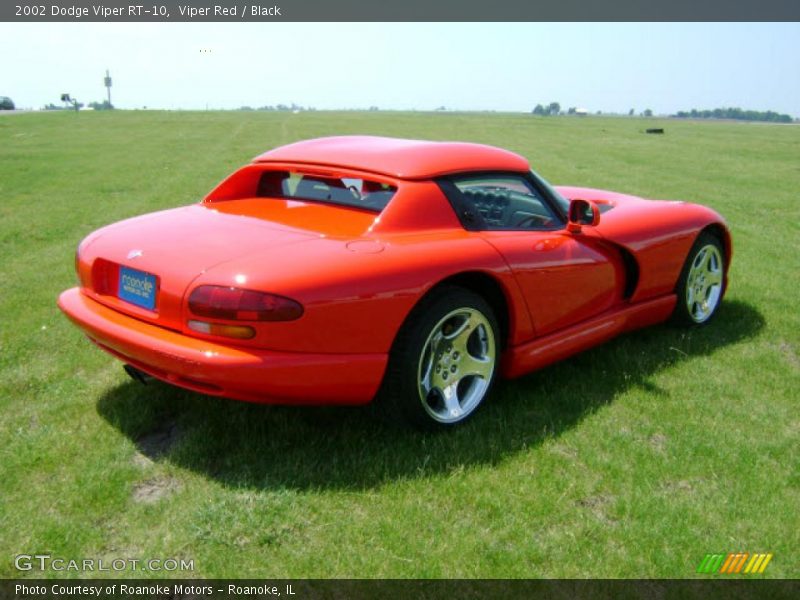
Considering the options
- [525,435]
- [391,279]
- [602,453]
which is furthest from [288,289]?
[602,453]

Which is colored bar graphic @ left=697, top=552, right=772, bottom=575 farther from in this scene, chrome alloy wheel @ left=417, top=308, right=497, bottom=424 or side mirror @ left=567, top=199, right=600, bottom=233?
side mirror @ left=567, top=199, right=600, bottom=233

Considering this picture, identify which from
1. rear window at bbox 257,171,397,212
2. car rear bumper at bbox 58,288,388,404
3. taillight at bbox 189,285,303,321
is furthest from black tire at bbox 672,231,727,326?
taillight at bbox 189,285,303,321

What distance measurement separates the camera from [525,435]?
3367 millimetres

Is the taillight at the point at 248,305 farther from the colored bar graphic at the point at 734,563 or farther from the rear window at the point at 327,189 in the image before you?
the colored bar graphic at the point at 734,563

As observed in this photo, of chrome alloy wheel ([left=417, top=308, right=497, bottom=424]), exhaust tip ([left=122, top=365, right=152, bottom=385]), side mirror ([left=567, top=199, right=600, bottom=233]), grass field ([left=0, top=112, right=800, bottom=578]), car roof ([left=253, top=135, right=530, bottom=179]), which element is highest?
car roof ([left=253, top=135, right=530, bottom=179])

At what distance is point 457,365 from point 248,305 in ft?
3.65

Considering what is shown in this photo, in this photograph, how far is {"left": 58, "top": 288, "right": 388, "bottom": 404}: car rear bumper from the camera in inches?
108

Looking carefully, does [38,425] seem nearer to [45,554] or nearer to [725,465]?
[45,554]

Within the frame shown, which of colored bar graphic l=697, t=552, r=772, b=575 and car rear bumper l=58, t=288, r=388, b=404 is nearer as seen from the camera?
colored bar graphic l=697, t=552, r=772, b=575

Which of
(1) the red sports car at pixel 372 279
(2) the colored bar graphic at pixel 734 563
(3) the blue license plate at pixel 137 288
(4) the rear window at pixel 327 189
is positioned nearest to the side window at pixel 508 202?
(1) the red sports car at pixel 372 279

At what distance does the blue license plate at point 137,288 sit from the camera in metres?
3.00

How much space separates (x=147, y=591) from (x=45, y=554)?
1.40 ft

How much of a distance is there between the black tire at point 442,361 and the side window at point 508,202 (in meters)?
0.61

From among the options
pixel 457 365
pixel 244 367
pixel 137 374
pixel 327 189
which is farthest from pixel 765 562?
pixel 137 374
